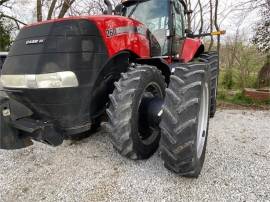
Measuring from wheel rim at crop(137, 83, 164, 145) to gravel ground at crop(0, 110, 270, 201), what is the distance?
0.86 ft

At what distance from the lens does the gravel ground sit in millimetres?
2096

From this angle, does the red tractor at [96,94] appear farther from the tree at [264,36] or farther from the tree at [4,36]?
the tree at [4,36]

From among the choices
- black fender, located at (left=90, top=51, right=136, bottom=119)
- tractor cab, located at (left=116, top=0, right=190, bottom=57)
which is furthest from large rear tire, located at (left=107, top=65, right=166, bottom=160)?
tractor cab, located at (left=116, top=0, right=190, bottom=57)

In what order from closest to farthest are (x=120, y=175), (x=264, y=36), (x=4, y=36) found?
(x=120, y=175) < (x=264, y=36) < (x=4, y=36)

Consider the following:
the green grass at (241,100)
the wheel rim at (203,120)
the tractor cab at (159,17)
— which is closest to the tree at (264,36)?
the green grass at (241,100)

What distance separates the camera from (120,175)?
2410 millimetres

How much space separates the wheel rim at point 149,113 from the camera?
246 cm

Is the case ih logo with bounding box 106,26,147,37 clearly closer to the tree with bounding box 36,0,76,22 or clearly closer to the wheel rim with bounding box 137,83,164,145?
the wheel rim with bounding box 137,83,164,145

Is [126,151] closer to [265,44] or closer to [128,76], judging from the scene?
[128,76]

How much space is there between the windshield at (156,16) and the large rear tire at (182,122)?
1696 mm

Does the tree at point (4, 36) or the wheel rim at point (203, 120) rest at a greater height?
the tree at point (4, 36)

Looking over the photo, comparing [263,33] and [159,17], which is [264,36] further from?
[159,17]

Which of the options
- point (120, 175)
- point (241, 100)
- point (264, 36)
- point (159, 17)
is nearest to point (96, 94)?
point (120, 175)

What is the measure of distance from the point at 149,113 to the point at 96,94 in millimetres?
556
